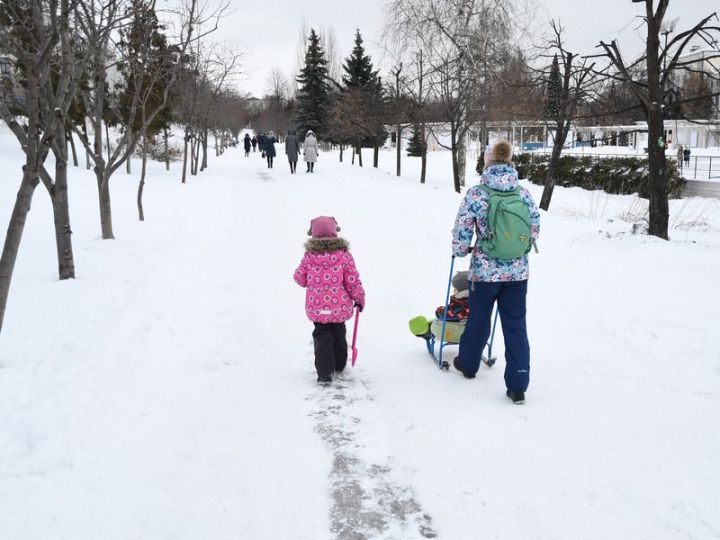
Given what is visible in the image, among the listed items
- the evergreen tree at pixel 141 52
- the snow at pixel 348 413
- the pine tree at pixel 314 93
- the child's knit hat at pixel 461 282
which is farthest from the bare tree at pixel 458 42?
the pine tree at pixel 314 93

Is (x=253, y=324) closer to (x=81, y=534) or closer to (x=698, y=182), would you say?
(x=81, y=534)

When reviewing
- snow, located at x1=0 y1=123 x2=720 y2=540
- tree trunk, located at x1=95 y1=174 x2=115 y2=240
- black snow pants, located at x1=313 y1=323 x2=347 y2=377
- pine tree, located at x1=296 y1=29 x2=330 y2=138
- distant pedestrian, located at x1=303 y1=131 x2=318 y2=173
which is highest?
pine tree, located at x1=296 y1=29 x2=330 y2=138

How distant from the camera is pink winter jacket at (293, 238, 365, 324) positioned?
15.1 feet

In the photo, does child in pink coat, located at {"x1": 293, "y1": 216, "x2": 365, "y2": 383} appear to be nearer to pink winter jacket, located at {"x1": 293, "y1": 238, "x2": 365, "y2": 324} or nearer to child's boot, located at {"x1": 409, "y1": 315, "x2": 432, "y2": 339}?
pink winter jacket, located at {"x1": 293, "y1": 238, "x2": 365, "y2": 324}

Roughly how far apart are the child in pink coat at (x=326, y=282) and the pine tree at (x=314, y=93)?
45.8 m

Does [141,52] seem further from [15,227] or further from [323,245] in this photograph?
[323,245]

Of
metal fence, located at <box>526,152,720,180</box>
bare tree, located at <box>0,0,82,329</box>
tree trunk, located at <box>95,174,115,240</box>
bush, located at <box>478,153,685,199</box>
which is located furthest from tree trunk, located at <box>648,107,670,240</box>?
metal fence, located at <box>526,152,720,180</box>

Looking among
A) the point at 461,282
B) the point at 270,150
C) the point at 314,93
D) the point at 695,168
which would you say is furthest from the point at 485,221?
the point at 314,93

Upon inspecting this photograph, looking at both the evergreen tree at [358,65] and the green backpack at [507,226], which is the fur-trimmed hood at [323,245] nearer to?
the green backpack at [507,226]

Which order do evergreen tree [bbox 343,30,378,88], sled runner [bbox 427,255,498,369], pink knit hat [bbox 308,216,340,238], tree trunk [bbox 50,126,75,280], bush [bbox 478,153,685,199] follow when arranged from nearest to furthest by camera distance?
pink knit hat [bbox 308,216,340,238], sled runner [bbox 427,255,498,369], tree trunk [bbox 50,126,75,280], bush [bbox 478,153,685,199], evergreen tree [bbox 343,30,378,88]

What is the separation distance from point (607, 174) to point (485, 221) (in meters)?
25.5

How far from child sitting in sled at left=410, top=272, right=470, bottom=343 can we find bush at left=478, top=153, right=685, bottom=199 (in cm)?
2162

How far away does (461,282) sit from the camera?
514 cm

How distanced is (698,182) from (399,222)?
21.3m
